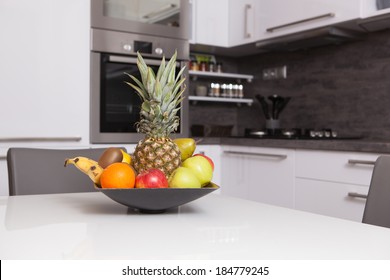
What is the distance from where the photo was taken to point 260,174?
9.49 feet

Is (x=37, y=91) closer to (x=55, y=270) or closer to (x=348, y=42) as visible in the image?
(x=348, y=42)

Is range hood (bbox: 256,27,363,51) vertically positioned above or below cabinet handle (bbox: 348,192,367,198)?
above

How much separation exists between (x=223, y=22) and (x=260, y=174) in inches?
49.9

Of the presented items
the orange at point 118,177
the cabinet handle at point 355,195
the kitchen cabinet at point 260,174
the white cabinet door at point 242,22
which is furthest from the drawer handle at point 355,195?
the orange at point 118,177

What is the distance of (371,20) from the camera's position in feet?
8.43

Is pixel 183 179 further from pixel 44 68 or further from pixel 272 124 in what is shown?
pixel 272 124

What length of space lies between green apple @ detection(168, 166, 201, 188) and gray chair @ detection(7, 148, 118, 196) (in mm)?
708

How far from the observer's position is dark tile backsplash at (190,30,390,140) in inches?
113

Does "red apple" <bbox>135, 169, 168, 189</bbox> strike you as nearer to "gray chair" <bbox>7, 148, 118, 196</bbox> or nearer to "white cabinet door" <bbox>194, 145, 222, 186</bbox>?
"gray chair" <bbox>7, 148, 118, 196</bbox>

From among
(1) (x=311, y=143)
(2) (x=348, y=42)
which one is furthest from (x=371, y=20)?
(1) (x=311, y=143)

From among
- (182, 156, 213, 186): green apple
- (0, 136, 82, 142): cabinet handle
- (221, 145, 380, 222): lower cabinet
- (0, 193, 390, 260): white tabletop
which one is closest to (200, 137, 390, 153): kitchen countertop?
(221, 145, 380, 222): lower cabinet

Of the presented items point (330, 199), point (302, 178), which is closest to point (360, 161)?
point (330, 199)

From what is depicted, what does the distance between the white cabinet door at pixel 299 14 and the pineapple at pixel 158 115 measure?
6.09 ft

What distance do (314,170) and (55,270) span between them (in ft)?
6.72
